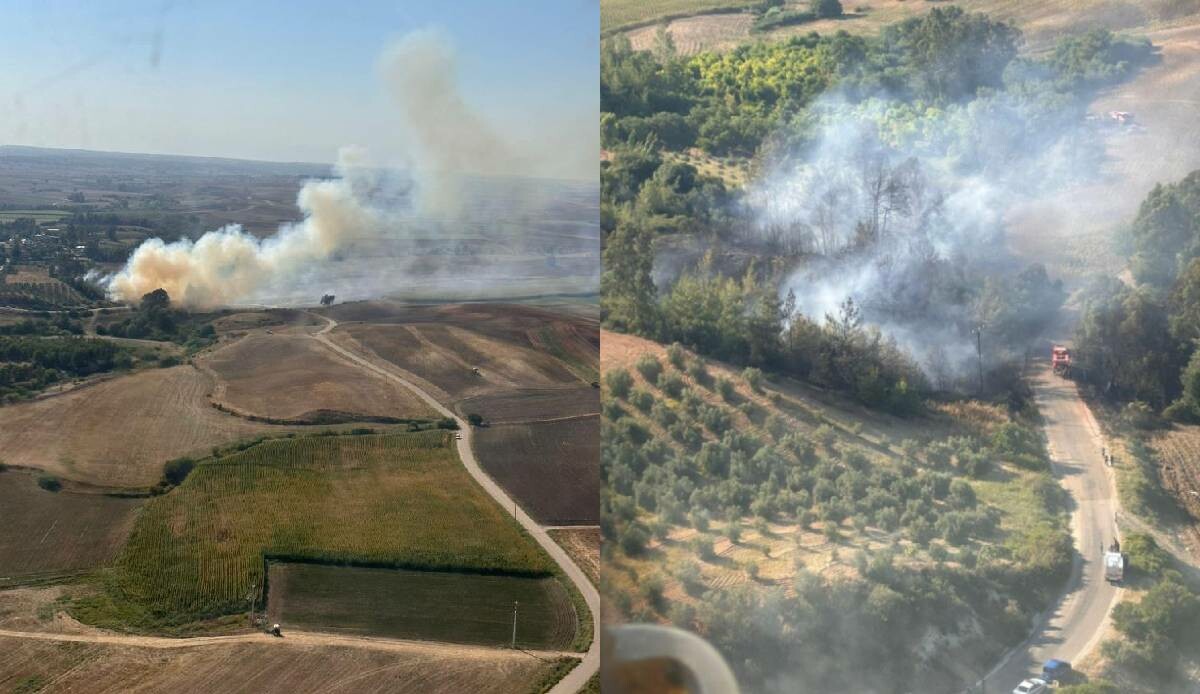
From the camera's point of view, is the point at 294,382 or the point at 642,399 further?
the point at 294,382

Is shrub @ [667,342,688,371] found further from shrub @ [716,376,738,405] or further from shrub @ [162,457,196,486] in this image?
shrub @ [162,457,196,486]

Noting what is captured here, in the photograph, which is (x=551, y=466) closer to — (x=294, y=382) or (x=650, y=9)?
(x=294, y=382)

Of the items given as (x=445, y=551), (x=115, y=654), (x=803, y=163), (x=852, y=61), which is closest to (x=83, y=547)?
(x=115, y=654)

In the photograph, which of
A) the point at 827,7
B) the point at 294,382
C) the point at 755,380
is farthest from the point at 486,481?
the point at 827,7

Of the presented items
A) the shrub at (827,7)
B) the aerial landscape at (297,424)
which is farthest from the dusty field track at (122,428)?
the shrub at (827,7)

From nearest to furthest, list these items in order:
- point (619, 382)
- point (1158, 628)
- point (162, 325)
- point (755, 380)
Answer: point (1158, 628) < point (755, 380) < point (619, 382) < point (162, 325)

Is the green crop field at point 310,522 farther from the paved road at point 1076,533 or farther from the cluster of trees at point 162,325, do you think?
the paved road at point 1076,533
